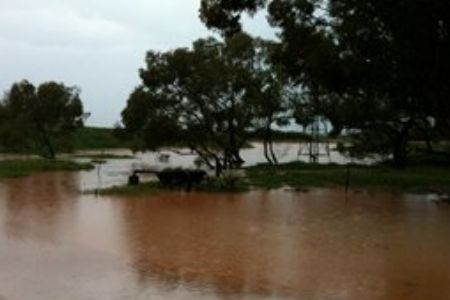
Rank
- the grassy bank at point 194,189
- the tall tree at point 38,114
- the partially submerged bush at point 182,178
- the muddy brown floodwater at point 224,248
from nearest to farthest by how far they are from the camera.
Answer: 1. the muddy brown floodwater at point 224,248
2. the grassy bank at point 194,189
3. the partially submerged bush at point 182,178
4. the tall tree at point 38,114

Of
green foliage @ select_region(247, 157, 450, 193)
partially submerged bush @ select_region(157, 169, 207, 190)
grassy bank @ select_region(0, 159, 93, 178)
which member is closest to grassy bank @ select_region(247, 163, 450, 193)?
green foliage @ select_region(247, 157, 450, 193)

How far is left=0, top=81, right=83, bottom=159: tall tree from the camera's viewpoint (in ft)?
191

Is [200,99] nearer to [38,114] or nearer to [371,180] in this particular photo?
[371,180]

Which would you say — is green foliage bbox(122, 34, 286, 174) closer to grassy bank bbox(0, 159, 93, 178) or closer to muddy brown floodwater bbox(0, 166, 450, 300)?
grassy bank bbox(0, 159, 93, 178)

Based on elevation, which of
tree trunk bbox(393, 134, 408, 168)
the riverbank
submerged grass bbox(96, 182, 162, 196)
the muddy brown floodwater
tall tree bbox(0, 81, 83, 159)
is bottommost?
the muddy brown floodwater

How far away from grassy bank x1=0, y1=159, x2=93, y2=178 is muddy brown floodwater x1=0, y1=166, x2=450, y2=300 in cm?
1479

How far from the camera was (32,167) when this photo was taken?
4734 cm

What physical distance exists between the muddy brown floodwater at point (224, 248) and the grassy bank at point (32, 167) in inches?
582

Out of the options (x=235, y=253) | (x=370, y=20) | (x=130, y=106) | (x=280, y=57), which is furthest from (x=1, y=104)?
(x=235, y=253)

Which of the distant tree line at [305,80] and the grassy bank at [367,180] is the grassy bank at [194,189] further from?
the distant tree line at [305,80]

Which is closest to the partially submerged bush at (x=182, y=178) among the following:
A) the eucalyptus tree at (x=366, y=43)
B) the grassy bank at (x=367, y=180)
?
the grassy bank at (x=367, y=180)

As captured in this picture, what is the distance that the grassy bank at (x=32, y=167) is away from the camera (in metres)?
43.0

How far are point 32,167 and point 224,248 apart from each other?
32077 millimetres

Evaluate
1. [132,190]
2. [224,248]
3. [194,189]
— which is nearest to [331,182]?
[194,189]
